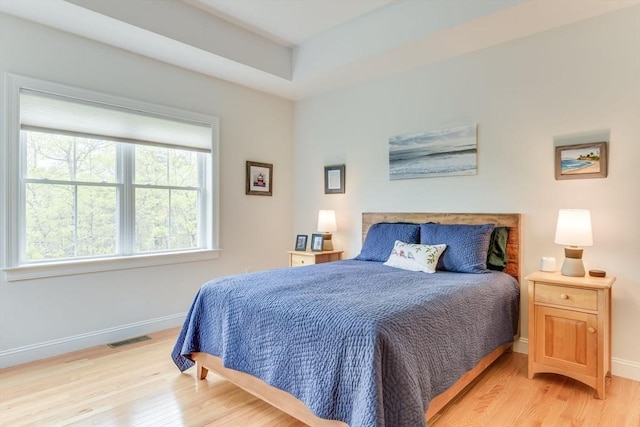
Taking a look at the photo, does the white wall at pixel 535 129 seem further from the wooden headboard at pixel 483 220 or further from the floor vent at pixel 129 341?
the floor vent at pixel 129 341

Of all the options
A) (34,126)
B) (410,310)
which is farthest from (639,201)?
(34,126)

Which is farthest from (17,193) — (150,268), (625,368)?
(625,368)

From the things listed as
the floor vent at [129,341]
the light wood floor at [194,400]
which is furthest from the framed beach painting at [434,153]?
the floor vent at [129,341]

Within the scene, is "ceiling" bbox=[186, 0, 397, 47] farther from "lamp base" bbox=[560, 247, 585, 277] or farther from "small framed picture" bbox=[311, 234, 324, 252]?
"lamp base" bbox=[560, 247, 585, 277]

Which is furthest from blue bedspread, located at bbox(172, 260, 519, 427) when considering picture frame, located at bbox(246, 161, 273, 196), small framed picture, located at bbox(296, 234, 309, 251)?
picture frame, located at bbox(246, 161, 273, 196)

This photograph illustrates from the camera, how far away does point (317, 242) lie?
427cm

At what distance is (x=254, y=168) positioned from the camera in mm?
4363

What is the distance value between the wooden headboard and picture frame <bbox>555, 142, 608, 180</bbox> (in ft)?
1.56

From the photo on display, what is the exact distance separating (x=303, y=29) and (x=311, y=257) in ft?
7.54

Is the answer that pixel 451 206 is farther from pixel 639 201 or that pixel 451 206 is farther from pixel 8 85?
pixel 8 85

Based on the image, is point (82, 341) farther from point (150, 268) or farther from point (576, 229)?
point (576, 229)

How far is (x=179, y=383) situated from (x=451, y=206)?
2.64 meters

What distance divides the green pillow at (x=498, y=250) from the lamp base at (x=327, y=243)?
70.3 inches

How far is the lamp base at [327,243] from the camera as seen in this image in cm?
422
